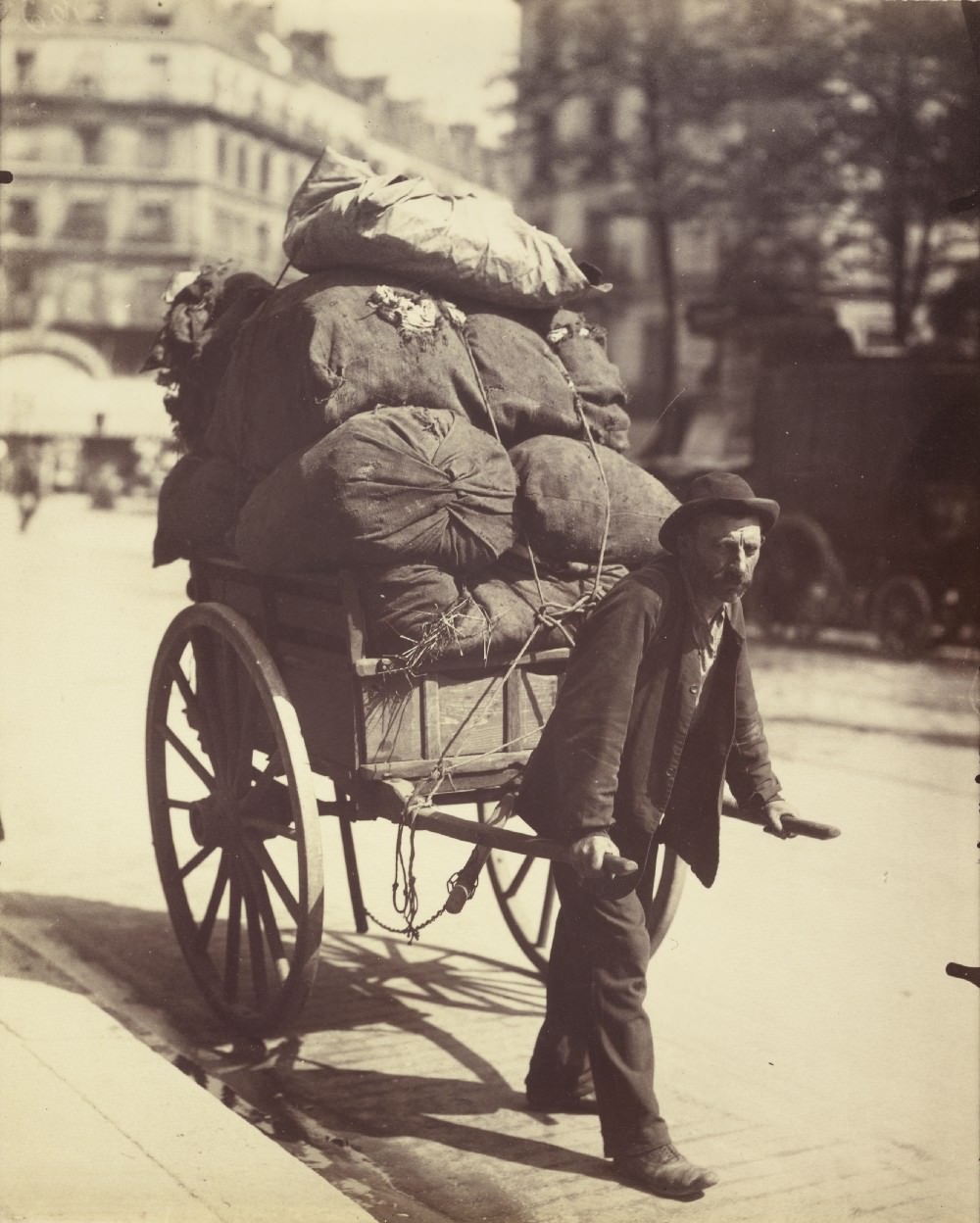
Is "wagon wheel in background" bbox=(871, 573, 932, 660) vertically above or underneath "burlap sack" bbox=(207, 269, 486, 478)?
underneath

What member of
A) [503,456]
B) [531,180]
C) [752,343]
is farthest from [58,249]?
[503,456]

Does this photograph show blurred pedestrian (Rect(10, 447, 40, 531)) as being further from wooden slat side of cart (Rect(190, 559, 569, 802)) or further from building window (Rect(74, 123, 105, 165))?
wooden slat side of cart (Rect(190, 559, 569, 802))

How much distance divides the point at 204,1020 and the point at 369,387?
240 centimetres

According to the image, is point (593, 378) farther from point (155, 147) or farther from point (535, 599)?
point (155, 147)

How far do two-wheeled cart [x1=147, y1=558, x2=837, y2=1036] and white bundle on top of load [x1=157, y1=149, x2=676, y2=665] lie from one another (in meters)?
0.16

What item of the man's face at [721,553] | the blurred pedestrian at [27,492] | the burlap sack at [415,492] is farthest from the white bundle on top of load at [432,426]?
the blurred pedestrian at [27,492]

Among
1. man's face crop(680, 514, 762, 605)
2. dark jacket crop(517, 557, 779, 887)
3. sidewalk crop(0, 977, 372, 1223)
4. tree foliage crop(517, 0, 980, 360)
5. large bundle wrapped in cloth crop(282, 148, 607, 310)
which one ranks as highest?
tree foliage crop(517, 0, 980, 360)

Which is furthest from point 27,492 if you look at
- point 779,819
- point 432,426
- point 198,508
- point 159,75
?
point 779,819

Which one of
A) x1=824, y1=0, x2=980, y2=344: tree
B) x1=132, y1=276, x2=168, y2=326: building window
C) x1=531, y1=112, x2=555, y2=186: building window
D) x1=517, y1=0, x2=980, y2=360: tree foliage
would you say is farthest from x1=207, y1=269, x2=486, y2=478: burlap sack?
x1=531, y1=112, x2=555, y2=186: building window

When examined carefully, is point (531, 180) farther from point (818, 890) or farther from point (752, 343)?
point (818, 890)

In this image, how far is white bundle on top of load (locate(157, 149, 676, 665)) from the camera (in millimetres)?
4457

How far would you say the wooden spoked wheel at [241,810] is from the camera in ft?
15.0

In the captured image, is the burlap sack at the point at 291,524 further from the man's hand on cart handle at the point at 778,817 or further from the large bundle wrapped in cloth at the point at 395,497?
the man's hand on cart handle at the point at 778,817

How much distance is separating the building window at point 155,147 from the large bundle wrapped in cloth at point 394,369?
10479mm
